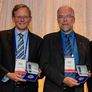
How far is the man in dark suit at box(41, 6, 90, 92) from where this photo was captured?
9.58 feet

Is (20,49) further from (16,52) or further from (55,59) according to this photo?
(55,59)

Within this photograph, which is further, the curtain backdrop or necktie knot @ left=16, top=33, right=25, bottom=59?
the curtain backdrop

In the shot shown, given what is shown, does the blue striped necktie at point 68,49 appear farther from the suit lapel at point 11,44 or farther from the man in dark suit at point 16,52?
the suit lapel at point 11,44

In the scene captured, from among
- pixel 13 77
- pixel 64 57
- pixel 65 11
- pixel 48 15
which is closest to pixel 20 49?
pixel 13 77

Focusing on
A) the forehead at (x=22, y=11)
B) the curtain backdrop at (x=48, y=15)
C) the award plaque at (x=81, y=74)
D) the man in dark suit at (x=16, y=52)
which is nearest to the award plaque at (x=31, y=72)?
the man in dark suit at (x=16, y=52)

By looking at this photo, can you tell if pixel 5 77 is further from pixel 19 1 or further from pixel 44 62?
pixel 19 1

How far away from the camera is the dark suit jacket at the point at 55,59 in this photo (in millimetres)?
2953

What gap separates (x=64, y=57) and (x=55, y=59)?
0.36 feet

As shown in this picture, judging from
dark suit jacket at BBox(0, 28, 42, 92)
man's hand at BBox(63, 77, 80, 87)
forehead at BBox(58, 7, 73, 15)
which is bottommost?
man's hand at BBox(63, 77, 80, 87)

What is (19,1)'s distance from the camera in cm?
450

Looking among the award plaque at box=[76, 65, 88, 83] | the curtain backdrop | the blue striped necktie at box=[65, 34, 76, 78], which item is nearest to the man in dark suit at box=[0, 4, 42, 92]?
the blue striped necktie at box=[65, 34, 76, 78]

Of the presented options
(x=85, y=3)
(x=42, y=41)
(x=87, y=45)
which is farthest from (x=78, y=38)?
(x=85, y=3)

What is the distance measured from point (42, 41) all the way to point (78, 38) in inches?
16.2

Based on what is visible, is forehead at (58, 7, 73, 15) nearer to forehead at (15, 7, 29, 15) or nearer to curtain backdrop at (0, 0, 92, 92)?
forehead at (15, 7, 29, 15)
